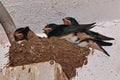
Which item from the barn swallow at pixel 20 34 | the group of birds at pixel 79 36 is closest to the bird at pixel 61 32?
the group of birds at pixel 79 36

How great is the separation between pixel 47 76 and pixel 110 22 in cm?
141

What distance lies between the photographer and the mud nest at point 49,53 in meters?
2.55

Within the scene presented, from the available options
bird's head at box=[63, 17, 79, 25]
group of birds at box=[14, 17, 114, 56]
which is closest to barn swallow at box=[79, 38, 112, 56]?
group of birds at box=[14, 17, 114, 56]

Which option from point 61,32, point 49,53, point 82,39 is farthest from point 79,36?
point 49,53

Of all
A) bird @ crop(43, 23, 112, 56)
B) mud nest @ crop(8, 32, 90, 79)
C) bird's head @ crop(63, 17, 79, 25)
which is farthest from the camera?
bird's head @ crop(63, 17, 79, 25)

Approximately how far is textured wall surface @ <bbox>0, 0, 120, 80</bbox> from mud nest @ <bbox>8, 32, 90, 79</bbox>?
1.11 ft

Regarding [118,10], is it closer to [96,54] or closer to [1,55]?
[96,54]

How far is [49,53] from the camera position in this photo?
2.57 metres

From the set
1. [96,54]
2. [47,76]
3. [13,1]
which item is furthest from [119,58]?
[47,76]

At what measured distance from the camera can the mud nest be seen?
2.55 m

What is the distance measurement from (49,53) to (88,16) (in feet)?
2.49

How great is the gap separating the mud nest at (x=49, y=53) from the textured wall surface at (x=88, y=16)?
340 mm

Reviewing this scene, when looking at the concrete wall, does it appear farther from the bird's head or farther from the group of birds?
the group of birds

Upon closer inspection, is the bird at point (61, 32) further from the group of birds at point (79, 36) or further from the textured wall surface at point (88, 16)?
the textured wall surface at point (88, 16)
